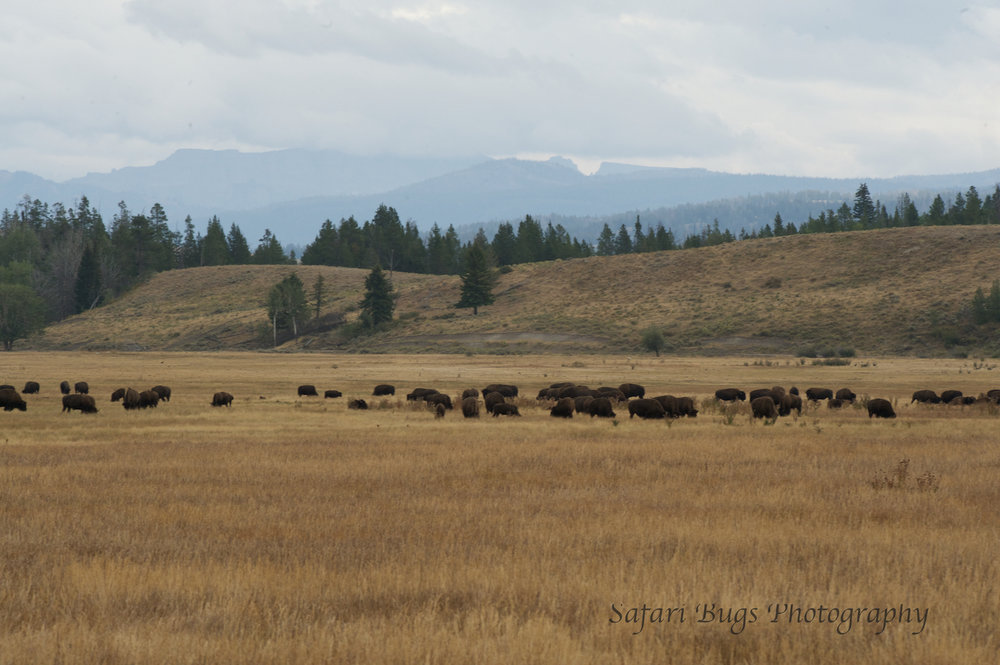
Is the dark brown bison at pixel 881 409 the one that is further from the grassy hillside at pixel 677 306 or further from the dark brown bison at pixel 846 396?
the grassy hillside at pixel 677 306

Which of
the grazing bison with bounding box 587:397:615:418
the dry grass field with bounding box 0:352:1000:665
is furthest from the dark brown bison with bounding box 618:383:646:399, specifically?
the dry grass field with bounding box 0:352:1000:665

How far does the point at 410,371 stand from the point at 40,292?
109m

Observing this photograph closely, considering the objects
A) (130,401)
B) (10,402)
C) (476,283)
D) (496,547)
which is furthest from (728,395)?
(476,283)

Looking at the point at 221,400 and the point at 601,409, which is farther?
the point at 221,400

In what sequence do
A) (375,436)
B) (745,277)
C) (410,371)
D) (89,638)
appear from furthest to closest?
(745,277)
(410,371)
(375,436)
(89,638)

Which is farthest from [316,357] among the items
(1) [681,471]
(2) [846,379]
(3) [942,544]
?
(3) [942,544]

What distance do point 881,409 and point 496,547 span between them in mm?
23609

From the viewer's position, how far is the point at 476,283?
416 ft

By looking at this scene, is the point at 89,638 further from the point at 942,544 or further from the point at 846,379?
the point at 846,379

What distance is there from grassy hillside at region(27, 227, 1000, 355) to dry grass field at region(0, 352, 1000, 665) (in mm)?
75684

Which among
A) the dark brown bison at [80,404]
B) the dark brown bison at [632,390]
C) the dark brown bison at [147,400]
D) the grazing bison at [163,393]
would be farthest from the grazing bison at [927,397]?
the dark brown bison at [80,404]

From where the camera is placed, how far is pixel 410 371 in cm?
6831

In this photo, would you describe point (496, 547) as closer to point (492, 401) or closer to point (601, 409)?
point (601, 409)

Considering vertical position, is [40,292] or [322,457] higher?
[40,292]
